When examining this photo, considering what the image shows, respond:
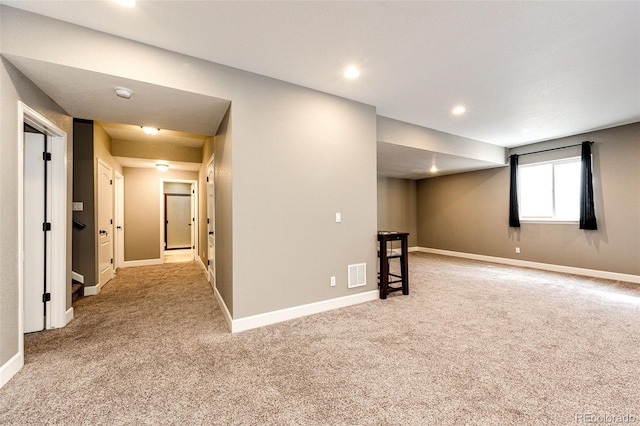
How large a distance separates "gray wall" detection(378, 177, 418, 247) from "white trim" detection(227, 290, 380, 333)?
470 centimetres

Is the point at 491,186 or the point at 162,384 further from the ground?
the point at 491,186

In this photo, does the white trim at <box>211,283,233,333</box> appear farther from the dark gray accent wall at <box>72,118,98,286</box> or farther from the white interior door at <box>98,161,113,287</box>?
the white interior door at <box>98,161,113,287</box>

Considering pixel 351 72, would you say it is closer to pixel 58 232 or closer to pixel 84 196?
pixel 58 232

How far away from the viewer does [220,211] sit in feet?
11.4

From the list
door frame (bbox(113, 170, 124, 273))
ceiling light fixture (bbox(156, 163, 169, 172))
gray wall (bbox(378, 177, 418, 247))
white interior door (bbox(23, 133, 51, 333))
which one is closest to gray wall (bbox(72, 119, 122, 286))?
white interior door (bbox(23, 133, 51, 333))

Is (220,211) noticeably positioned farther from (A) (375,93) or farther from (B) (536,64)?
(B) (536,64)

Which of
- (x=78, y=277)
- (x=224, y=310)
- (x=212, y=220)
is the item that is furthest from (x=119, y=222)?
(x=224, y=310)

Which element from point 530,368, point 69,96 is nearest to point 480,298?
point 530,368

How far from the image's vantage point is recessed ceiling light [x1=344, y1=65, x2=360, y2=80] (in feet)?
9.10

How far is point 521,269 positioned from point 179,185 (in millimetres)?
10590

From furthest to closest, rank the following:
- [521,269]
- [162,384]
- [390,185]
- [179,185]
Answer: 1. [179,185]
2. [390,185]
3. [521,269]
4. [162,384]

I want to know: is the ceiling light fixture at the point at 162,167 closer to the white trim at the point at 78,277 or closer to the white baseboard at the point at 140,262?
the white baseboard at the point at 140,262

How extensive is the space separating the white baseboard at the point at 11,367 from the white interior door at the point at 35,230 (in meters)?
0.85

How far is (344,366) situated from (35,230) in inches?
131
